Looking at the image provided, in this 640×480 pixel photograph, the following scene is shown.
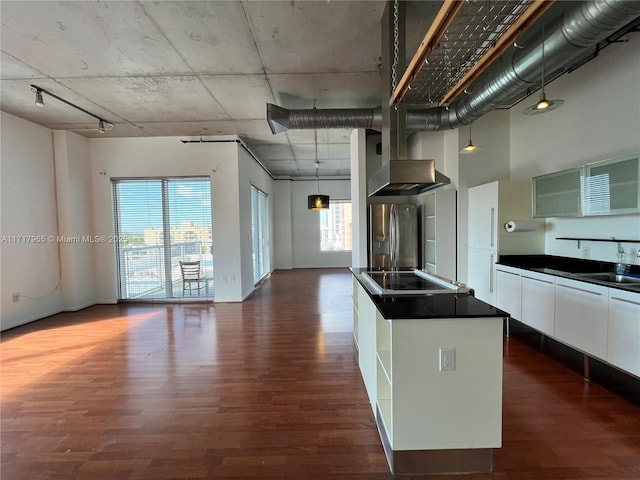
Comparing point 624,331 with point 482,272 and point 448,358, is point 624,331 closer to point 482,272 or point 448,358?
point 448,358

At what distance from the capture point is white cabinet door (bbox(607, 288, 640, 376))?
7.27 feet

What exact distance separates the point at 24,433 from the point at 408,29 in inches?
177

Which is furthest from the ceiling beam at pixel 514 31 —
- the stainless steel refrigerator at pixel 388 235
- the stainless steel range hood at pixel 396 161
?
the stainless steel refrigerator at pixel 388 235

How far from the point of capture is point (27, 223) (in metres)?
4.72

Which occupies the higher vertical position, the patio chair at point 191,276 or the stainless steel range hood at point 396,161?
the stainless steel range hood at point 396,161

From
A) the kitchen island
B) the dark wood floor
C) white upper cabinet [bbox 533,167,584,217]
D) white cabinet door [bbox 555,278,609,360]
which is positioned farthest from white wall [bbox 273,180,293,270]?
the kitchen island

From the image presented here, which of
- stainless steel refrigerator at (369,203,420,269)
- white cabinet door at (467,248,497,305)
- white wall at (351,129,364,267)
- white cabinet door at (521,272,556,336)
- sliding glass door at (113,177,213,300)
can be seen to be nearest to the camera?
white cabinet door at (521,272,556,336)

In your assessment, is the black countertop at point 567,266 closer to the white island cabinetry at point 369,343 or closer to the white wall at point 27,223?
the white island cabinetry at point 369,343

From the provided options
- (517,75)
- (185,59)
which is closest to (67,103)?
(185,59)

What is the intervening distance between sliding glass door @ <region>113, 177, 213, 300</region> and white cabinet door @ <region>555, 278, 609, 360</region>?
17.7ft

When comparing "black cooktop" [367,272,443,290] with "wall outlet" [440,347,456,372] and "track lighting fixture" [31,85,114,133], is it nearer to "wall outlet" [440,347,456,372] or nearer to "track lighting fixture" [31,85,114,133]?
"wall outlet" [440,347,456,372]

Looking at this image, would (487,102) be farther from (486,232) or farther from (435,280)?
(435,280)

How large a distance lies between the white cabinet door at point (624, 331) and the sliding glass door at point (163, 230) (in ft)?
18.6

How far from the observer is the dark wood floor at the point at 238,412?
1.81 meters
